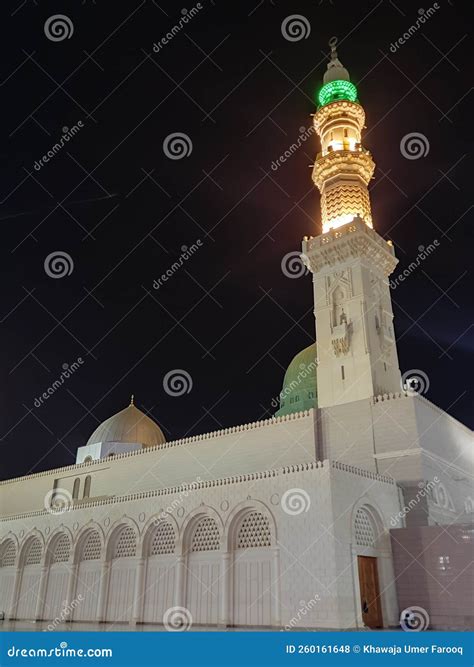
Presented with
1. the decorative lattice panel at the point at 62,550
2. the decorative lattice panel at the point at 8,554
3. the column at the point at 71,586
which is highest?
the decorative lattice panel at the point at 8,554

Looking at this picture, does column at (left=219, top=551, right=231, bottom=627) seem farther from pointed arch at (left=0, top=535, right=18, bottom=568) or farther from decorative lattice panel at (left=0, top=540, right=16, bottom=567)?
decorative lattice panel at (left=0, top=540, right=16, bottom=567)

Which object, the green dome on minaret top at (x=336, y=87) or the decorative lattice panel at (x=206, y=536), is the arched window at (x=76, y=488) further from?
the green dome on minaret top at (x=336, y=87)

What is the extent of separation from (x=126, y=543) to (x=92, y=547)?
1917mm

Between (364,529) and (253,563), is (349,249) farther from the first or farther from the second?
(253,563)

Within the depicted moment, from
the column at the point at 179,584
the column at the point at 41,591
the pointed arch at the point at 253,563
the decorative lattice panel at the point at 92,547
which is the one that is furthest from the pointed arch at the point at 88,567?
the pointed arch at the point at 253,563

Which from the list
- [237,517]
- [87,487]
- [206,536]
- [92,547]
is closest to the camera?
[237,517]

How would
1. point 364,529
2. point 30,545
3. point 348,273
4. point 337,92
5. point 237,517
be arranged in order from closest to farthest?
point 364,529 → point 237,517 → point 30,545 → point 348,273 → point 337,92

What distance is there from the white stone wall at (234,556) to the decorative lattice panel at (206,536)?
0.30 ft

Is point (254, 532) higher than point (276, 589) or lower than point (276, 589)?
higher

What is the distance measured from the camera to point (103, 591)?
63.6ft

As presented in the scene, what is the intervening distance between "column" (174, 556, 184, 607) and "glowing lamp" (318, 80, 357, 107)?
2422cm

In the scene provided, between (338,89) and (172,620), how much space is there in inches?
1064

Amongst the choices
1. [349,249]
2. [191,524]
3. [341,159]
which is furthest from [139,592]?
[341,159]

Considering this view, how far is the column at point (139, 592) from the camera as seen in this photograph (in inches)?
710
